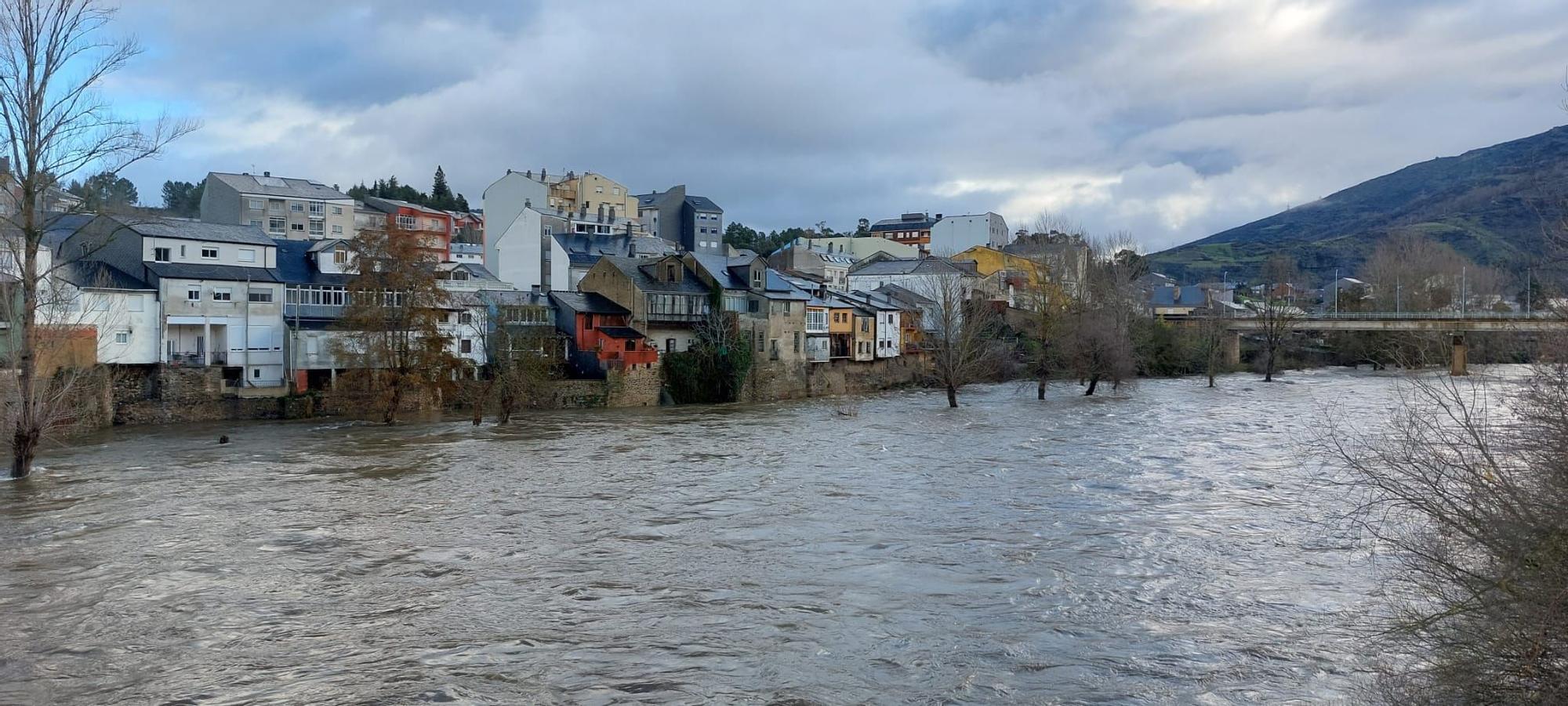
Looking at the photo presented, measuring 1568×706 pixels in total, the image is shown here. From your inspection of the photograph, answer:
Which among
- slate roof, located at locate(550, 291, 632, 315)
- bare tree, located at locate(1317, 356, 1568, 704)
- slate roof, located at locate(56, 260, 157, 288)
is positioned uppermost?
slate roof, located at locate(56, 260, 157, 288)

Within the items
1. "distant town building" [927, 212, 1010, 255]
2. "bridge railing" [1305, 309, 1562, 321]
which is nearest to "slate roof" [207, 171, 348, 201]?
"distant town building" [927, 212, 1010, 255]

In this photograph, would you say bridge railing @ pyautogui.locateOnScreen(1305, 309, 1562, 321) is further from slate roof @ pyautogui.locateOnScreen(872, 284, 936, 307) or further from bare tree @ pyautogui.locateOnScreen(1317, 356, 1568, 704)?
bare tree @ pyautogui.locateOnScreen(1317, 356, 1568, 704)

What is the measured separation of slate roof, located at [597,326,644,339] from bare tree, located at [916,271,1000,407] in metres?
14.7

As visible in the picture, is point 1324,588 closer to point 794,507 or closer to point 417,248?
point 794,507

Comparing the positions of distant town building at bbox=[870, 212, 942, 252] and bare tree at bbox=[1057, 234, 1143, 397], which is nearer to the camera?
bare tree at bbox=[1057, 234, 1143, 397]

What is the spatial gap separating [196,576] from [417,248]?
27008 millimetres

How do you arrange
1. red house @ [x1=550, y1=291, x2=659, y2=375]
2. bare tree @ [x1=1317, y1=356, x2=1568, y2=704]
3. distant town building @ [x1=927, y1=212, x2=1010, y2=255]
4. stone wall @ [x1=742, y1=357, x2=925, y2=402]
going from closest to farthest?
bare tree @ [x1=1317, y1=356, x2=1568, y2=704] → red house @ [x1=550, y1=291, x2=659, y2=375] → stone wall @ [x1=742, y1=357, x2=925, y2=402] → distant town building @ [x1=927, y1=212, x2=1010, y2=255]

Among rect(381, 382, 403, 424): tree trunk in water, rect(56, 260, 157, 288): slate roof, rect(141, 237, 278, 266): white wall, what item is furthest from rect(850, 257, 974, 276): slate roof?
rect(56, 260, 157, 288): slate roof

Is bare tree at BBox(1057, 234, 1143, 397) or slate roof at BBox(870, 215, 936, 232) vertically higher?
slate roof at BBox(870, 215, 936, 232)

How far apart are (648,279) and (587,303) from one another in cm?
354

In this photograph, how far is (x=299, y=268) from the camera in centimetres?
4462

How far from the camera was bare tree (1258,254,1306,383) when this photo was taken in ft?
211

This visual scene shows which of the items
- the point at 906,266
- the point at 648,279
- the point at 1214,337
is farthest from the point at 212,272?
the point at 1214,337

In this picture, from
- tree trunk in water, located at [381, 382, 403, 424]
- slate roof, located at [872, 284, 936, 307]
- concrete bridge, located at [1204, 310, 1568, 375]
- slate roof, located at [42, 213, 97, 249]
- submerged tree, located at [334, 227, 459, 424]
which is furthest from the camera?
slate roof, located at [872, 284, 936, 307]
